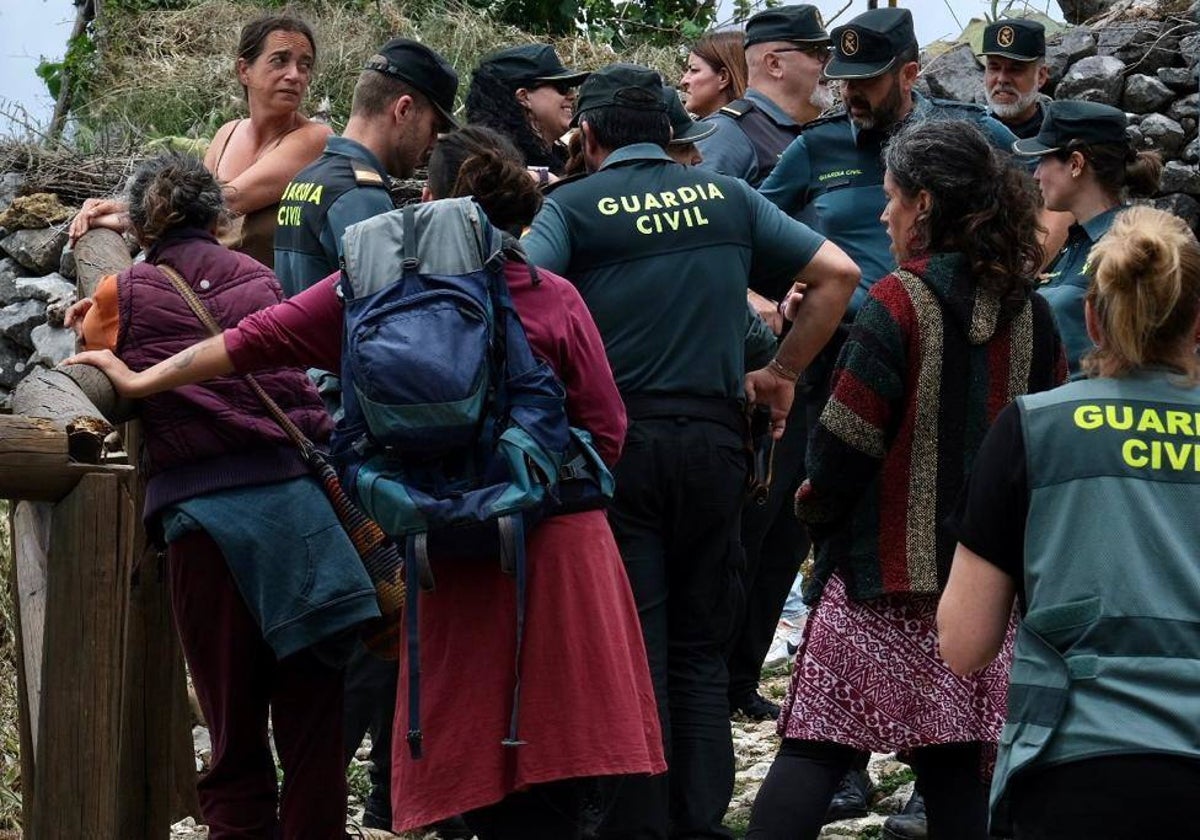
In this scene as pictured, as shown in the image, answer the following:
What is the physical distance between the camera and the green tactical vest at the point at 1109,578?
3201 mm

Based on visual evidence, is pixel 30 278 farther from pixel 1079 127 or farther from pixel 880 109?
pixel 1079 127

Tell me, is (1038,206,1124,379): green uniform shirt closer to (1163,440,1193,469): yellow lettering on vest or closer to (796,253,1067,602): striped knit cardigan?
(796,253,1067,602): striped knit cardigan

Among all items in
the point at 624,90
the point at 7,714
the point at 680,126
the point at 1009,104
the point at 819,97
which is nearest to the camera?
the point at 624,90

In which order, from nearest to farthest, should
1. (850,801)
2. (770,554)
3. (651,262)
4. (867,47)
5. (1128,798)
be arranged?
(1128,798) < (651,262) < (850,801) < (867,47) < (770,554)

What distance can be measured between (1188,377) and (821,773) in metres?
1.57

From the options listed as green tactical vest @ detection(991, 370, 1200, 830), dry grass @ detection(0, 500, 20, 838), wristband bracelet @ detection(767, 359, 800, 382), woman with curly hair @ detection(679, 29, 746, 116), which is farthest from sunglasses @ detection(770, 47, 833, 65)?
green tactical vest @ detection(991, 370, 1200, 830)

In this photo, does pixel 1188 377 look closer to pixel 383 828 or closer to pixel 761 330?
pixel 761 330

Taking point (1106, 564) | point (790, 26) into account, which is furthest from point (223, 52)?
point (1106, 564)

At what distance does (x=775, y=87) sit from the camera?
6.84 metres

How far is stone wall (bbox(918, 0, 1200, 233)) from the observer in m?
9.42

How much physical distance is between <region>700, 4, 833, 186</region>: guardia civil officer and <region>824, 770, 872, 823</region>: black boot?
6.72 ft

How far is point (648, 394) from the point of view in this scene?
489cm

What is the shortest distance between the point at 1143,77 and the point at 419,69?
5144 millimetres

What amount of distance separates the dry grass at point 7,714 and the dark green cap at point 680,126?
2.57 m
